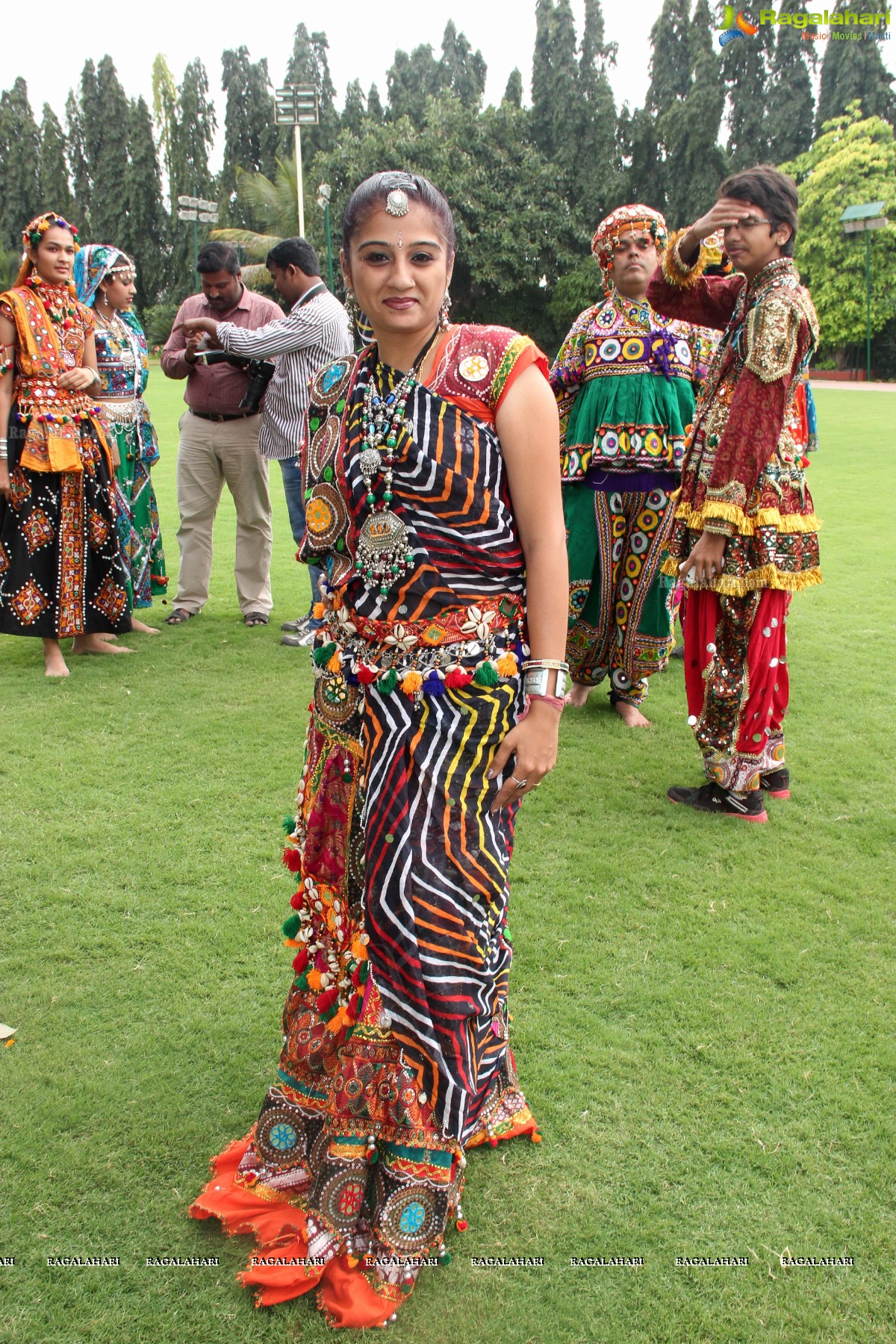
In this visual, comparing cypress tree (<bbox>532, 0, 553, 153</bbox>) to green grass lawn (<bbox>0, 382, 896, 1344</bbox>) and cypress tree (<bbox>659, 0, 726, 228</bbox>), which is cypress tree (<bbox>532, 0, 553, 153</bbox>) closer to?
cypress tree (<bbox>659, 0, 726, 228</bbox>)

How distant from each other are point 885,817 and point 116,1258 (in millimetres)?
3312

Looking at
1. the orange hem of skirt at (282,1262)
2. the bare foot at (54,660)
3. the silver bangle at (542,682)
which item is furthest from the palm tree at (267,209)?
the orange hem of skirt at (282,1262)

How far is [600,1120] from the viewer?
8.33 ft

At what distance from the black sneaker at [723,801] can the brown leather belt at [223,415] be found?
3856 mm

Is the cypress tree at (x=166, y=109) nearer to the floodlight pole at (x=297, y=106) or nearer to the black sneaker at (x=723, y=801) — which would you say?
the floodlight pole at (x=297, y=106)

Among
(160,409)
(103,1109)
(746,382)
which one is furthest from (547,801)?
(160,409)

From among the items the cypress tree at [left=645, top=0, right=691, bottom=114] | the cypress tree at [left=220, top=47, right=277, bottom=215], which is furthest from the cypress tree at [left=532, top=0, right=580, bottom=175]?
the cypress tree at [left=220, top=47, right=277, bottom=215]

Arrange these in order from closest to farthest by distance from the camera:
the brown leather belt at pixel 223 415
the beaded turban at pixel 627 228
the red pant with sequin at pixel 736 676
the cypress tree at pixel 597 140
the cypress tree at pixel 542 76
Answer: the red pant with sequin at pixel 736 676
the beaded turban at pixel 627 228
the brown leather belt at pixel 223 415
the cypress tree at pixel 597 140
the cypress tree at pixel 542 76

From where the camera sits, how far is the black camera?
639 cm

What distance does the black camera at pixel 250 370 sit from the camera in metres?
6.39

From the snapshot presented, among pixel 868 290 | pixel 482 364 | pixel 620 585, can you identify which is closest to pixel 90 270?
pixel 620 585

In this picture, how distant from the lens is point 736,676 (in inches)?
166

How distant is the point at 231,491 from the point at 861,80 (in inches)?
1810

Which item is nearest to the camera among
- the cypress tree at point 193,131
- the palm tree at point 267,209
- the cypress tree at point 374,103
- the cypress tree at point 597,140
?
the palm tree at point 267,209
